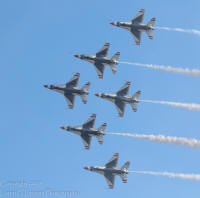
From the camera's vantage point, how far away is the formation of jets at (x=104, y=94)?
94.9 metres

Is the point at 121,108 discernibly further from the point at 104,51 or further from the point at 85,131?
the point at 104,51

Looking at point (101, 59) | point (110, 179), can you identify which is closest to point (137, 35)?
point (101, 59)

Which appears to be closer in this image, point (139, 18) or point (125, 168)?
point (125, 168)

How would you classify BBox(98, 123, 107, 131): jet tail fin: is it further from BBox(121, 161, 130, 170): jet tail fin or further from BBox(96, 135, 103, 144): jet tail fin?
BBox(121, 161, 130, 170): jet tail fin

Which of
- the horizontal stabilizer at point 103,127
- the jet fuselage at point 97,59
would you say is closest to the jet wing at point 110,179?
the horizontal stabilizer at point 103,127

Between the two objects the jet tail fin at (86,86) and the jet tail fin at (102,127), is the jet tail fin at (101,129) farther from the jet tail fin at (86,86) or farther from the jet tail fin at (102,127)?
the jet tail fin at (86,86)

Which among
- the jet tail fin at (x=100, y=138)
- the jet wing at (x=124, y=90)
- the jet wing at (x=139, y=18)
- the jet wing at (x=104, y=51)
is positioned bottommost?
the jet tail fin at (x=100, y=138)

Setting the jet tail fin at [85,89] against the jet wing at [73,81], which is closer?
the jet tail fin at [85,89]

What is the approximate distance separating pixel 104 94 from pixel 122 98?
14.4 ft

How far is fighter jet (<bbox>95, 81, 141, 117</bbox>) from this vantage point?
9535cm

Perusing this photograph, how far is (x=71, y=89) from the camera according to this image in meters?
97.2

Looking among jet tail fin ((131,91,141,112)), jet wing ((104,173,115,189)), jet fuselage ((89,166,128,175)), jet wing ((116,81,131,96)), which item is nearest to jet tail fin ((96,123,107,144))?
jet fuselage ((89,166,128,175))

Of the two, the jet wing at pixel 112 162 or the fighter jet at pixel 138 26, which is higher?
the fighter jet at pixel 138 26

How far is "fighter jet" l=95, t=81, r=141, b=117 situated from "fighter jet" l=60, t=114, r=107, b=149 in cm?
478
